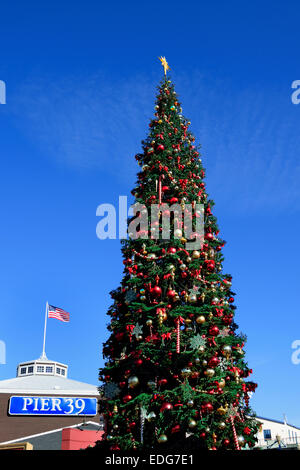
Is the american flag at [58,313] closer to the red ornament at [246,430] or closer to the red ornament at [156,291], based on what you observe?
the red ornament at [156,291]

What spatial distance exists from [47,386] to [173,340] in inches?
817

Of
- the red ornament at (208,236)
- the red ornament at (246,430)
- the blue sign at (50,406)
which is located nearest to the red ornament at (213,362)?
the red ornament at (246,430)

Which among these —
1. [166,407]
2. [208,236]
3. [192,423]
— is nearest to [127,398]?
[166,407]

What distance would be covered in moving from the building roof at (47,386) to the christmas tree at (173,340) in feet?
55.9

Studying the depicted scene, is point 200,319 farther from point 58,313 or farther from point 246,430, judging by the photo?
point 58,313

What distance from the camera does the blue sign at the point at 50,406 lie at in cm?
2425

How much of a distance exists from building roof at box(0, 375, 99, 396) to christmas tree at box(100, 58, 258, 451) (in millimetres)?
17039

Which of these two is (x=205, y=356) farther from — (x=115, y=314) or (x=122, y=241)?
(x=122, y=241)

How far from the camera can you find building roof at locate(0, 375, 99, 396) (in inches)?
978

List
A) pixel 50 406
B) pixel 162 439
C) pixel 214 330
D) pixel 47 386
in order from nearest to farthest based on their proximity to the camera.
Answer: pixel 162 439
pixel 214 330
pixel 50 406
pixel 47 386

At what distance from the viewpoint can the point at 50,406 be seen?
24.5 m

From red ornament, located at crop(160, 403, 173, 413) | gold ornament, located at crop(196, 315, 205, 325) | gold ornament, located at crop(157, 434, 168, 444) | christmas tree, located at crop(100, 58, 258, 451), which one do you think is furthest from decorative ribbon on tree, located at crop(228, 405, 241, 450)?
gold ornament, located at crop(196, 315, 205, 325)

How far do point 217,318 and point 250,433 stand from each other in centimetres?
282
